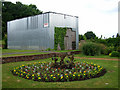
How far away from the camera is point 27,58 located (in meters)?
10.8

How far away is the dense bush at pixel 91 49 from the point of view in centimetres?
1464

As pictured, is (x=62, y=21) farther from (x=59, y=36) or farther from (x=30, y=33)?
(x=30, y=33)

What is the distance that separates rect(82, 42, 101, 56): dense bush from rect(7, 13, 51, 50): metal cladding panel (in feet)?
22.0

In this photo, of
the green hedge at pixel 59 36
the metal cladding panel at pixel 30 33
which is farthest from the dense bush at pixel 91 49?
the metal cladding panel at pixel 30 33

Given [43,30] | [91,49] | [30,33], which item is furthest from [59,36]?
[91,49]

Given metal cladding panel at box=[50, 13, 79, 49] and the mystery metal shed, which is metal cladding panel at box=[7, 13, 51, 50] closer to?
the mystery metal shed

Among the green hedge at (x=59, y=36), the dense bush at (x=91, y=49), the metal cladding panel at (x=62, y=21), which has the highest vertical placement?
the metal cladding panel at (x=62, y=21)

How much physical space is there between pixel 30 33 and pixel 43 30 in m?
3.47

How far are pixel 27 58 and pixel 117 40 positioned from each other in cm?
1125

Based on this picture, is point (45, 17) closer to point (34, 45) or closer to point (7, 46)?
point (34, 45)

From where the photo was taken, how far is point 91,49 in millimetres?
14641

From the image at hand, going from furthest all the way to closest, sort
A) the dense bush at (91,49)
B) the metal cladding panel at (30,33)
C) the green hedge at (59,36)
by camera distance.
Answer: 1. the metal cladding panel at (30,33)
2. the green hedge at (59,36)
3. the dense bush at (91,49)

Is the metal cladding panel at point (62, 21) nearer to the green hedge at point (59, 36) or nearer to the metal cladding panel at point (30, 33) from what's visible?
the green hedge at point (59, 36)

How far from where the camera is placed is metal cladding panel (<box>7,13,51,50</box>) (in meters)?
21.0
